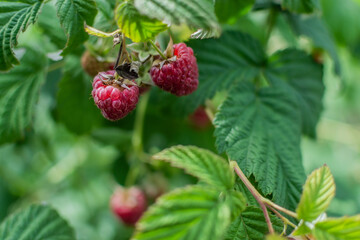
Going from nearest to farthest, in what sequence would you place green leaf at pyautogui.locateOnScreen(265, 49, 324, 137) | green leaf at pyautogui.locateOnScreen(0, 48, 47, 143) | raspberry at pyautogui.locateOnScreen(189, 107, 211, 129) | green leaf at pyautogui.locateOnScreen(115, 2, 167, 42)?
1. green leaf at pyautogui.locateOnScreen(115, 2, 167, 42)
2. green leaf at pyautogui.locateOnScreen(0, 48, 47, 143)
3. green leaf at pyautogui.locateOnScreen(265, 49, 324, 137)
4. raspberry at pyautogui.locateOnScreen(189, 107, 211, 129)

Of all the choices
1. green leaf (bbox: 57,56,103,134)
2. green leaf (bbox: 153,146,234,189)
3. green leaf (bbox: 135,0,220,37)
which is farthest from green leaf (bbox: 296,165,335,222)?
green leaf (bbox: 57,56,103,134)

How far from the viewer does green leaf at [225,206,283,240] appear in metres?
0.75

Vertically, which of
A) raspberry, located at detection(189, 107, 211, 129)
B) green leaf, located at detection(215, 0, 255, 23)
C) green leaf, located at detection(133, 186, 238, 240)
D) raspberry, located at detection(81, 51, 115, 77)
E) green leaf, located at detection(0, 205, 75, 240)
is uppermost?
green leaf, located at detection(215, 0, 255, 23)

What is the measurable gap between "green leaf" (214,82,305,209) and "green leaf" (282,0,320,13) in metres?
0.21

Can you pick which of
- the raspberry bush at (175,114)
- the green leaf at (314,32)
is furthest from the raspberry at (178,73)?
the green leaf at (314,32)

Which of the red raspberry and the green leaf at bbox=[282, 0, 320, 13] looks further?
the green leaf at bbox=[282, 0, 320, 13]

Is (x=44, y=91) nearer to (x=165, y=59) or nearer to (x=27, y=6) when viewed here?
(x=27, y=6)

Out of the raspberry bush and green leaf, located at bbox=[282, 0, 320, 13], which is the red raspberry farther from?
green leaf, located at bbox=[282, 0, 320, 13]

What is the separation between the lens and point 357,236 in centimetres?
62

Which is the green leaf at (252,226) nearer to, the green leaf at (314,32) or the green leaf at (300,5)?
the green leaf at (300,5)

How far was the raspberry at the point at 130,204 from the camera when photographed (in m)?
1.40

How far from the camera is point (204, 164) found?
2.20ft

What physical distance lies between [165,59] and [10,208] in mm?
1457

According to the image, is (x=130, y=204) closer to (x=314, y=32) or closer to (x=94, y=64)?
(x=94, y=64)
